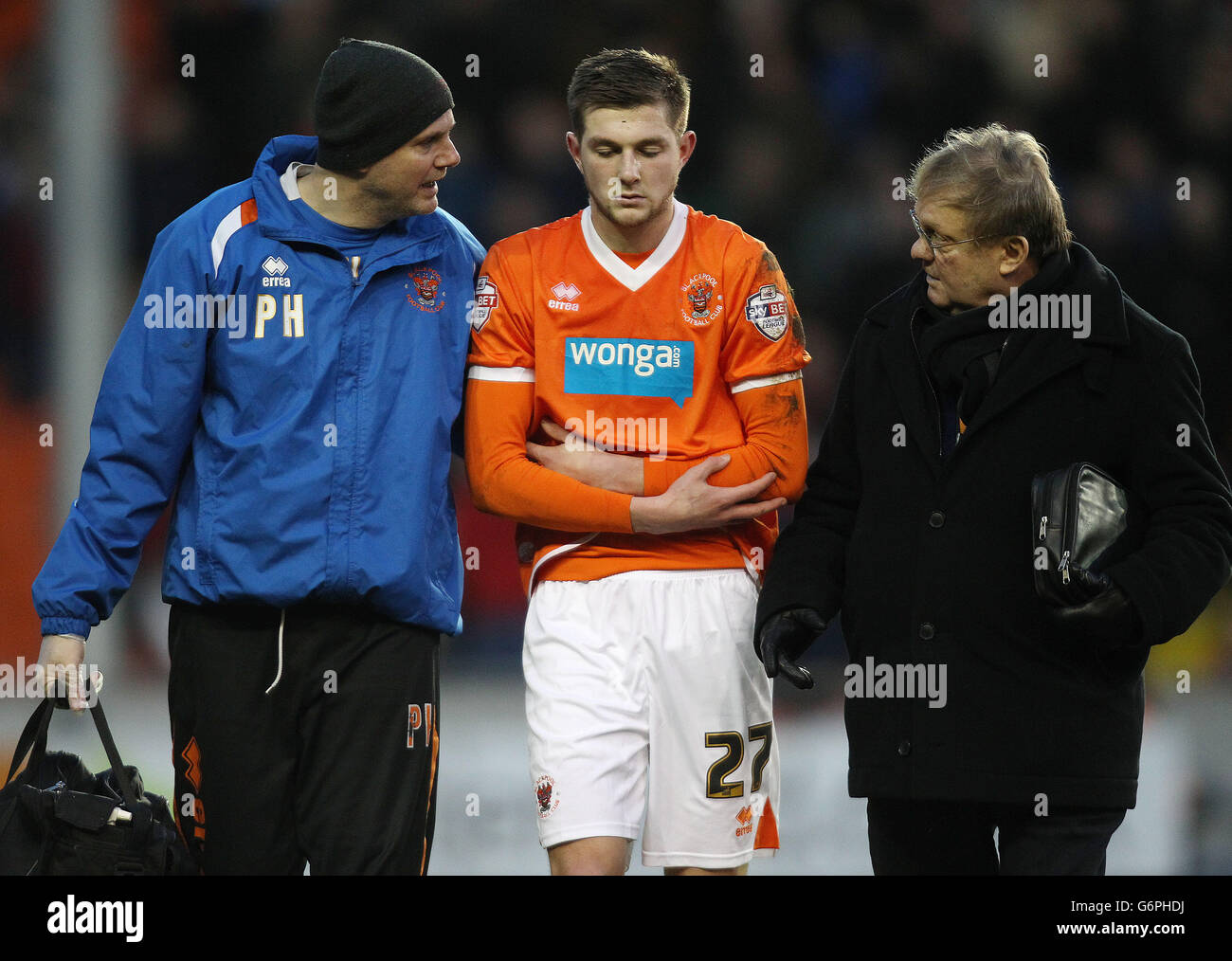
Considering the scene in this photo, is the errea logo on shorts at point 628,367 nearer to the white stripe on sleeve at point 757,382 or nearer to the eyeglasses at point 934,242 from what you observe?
the white stripe on sleeve at point 757,382

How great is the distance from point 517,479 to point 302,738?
703 mm

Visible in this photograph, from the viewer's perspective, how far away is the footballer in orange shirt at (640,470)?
333 cm

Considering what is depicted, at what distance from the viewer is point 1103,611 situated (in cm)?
288

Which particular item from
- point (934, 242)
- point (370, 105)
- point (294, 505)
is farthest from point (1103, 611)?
point (370, 105)

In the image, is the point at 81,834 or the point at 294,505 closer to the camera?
the point at 81,834

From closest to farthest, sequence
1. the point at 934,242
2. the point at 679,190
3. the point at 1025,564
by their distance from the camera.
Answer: the point at 1025,564 < the point at 934,242 < the point at 679,190

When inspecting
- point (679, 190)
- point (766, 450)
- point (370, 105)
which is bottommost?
point (766, 450)

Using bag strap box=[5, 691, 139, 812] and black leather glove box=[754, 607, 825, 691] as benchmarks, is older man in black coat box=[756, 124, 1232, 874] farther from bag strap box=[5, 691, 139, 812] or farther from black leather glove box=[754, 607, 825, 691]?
bag strap box=[5, 691, 139, 812]

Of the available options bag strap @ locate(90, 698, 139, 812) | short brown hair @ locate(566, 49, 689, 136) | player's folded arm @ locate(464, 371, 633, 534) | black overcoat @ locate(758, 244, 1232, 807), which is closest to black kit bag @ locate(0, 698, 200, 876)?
bag strap @ locate(90, 698, 139, 812)

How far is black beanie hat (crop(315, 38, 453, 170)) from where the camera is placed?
3.39 m

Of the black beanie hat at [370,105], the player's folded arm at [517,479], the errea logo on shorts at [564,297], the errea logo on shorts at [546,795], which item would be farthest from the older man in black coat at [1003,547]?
the black beanie hat at [370,105]

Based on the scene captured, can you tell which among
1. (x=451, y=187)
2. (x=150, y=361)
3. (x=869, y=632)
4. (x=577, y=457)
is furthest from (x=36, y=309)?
(x=869, y=632)

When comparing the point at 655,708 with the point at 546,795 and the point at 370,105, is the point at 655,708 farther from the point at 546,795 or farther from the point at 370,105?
the point at 370,105

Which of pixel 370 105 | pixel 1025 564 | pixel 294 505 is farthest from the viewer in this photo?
pixel 370 105
